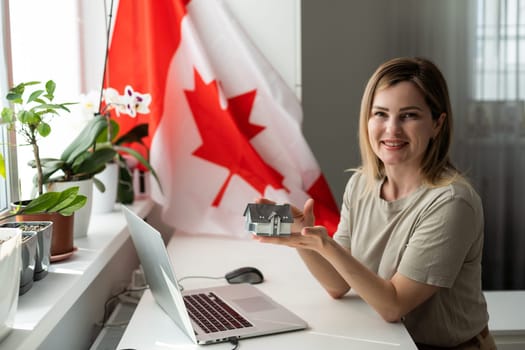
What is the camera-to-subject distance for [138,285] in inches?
75.0

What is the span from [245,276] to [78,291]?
1.41 feet

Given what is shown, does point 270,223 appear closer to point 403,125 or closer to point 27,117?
point 403,125

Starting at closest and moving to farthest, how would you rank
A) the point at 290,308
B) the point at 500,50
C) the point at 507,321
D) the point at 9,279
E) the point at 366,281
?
1. the point at 9,279
2. the point at 366,281
3. the point at 290,308
4. the point at 507,321
5. the point at 500,50

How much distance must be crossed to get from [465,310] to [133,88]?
1.27 metres

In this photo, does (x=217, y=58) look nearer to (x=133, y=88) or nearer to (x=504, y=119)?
(x=133, y=88)

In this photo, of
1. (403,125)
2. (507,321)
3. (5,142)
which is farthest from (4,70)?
(507,321)

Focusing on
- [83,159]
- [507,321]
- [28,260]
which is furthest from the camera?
[507,321]

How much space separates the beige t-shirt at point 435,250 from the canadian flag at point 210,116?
606 mm

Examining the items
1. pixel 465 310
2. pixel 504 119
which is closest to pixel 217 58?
pixel 465 310

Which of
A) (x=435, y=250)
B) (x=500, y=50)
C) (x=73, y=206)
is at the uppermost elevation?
(x=500, y=50)

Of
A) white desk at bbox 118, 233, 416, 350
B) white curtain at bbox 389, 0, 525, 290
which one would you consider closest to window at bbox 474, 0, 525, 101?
white curtain at bbox 389, 0, 525, 290

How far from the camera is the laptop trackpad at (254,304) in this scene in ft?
4.50

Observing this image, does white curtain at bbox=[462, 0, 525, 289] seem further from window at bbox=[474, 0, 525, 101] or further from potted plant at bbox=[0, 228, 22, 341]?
potted plant at bbox=[0, 228, 22, 341]

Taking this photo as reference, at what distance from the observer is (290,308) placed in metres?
1.41
